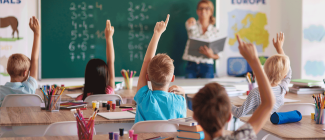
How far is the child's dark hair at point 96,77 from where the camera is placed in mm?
2748

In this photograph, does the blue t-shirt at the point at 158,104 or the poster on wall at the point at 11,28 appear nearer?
the blue t-shirt at the point at 158,104

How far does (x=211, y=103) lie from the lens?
994 millimetres

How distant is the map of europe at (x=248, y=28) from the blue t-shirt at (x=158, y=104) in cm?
426

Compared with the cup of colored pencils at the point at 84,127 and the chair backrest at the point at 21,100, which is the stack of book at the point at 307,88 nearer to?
the chair backrest at the point at 21,100

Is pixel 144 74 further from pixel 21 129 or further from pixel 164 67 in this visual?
pixel 21 129

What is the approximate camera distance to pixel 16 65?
9.12ft

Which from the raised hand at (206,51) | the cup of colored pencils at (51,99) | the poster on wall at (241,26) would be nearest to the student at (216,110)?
Result: the cup of colored pencils at (51,99)

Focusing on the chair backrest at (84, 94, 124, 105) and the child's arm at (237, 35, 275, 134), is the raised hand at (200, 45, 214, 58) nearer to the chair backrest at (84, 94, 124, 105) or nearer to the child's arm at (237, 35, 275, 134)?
the chair backrest at (84, 94, 124, 105)

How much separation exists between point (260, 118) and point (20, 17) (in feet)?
14.5

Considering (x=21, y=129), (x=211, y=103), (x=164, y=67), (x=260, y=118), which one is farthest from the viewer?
(x=21, y=129)

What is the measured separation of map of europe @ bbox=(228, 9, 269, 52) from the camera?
586 centimetres

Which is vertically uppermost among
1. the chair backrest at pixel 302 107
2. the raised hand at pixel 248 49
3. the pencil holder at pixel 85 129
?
the raised hand at pixel 248 49

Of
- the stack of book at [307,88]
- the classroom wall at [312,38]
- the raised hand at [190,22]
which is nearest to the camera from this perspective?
the stack of book at [307,88]

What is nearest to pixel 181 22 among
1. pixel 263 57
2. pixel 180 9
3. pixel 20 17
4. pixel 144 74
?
pixel 180 9
